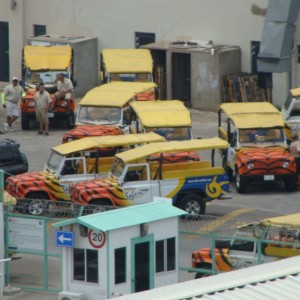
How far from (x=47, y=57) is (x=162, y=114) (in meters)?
8.66

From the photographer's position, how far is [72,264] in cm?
2425

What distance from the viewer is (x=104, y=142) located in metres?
32.2

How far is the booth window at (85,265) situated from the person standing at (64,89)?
17.0 meters

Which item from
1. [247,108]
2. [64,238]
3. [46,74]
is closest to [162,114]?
[247,108]

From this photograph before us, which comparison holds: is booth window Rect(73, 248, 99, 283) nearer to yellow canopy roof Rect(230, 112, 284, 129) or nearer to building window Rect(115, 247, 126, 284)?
building window Rect(115, 247, 126, 284)

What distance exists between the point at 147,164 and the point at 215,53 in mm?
13407

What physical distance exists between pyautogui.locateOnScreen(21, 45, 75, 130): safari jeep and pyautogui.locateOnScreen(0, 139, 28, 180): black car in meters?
6.90

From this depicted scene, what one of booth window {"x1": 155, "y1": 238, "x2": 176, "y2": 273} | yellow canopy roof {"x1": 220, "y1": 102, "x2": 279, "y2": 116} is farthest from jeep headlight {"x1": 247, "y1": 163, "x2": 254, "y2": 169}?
booth window {"x1": 155, "y1": 238, "x2": 176, "y2": 273}

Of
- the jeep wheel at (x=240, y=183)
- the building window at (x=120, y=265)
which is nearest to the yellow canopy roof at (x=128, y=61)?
the jeep wheel at (x=240, y=183)

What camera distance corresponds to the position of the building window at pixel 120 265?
23.8 m

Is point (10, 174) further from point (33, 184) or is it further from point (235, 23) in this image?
point (235, 23)

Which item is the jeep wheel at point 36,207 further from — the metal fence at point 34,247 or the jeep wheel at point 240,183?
the jeep wheel at point 240,183

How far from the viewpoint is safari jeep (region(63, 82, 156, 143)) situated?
36.1 m

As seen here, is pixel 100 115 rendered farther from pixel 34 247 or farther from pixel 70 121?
pixel 34 247
